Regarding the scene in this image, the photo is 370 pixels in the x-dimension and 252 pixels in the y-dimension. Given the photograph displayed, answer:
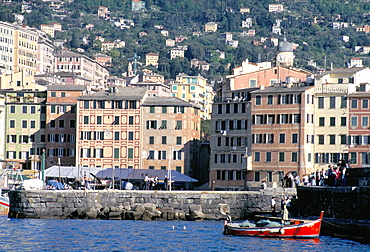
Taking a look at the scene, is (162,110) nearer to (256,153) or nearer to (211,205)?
(256,153)

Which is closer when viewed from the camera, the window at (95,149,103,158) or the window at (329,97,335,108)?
the window at (329,97,335,108)

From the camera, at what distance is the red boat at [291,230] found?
5641cm

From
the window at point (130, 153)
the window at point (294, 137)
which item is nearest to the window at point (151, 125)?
the window at point (130, 153)

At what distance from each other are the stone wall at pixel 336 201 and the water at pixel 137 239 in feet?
5.81

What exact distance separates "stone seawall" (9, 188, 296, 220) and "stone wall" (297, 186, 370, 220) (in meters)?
12.5

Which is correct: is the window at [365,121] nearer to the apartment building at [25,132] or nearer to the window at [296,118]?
the window at [296,118]

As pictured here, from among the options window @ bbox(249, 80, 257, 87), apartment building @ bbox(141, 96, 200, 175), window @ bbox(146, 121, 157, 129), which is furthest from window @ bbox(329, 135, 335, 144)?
window @ bbox(146, 121, 157, 129)

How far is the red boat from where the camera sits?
56406 mm

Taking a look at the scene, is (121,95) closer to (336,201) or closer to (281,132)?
(281,132)

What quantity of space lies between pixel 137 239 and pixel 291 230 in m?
10.1

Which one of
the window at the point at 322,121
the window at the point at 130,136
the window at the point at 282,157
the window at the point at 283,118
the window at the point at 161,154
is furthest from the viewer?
the window at the point at 130,136

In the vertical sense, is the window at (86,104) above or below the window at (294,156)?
above

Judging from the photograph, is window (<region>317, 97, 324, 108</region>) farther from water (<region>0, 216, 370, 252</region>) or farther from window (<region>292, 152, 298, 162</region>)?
water (<region>0, 216, 370, 252</region>)

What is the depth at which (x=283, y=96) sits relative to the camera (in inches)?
3846
